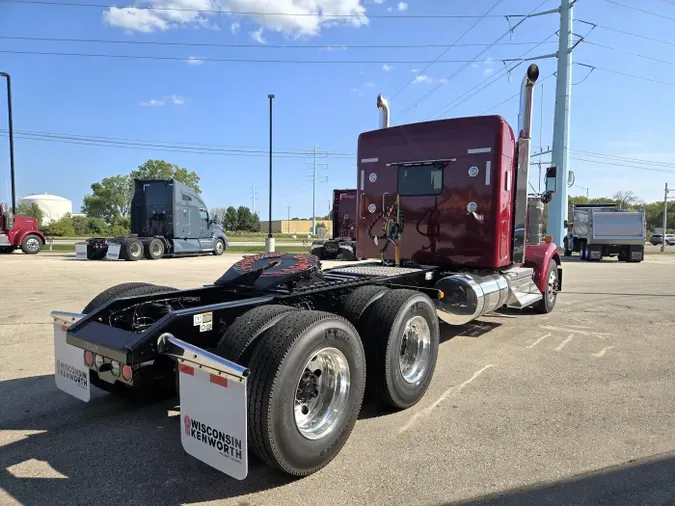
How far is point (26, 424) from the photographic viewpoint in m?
3.56

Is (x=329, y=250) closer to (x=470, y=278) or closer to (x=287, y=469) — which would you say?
(x=470, y=278)

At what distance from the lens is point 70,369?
3.33m

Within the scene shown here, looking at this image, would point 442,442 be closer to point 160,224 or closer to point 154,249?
point 154,249

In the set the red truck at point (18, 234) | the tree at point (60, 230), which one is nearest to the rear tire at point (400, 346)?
the red truck at point (18, 234)

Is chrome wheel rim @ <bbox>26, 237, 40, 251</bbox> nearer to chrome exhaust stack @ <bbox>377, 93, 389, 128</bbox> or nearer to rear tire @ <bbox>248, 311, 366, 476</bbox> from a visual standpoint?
chrome exhaust stack @ <bbox>377, 93, 389, 128</bbox>

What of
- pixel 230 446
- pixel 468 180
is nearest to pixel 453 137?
pixel 468 180

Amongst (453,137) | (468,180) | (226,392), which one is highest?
(453,137)

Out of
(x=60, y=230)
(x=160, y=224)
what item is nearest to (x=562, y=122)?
(x=160, y=224)

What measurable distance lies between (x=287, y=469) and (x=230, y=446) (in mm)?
427

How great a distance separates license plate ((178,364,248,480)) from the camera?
2.45 meters

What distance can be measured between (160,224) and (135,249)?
2226mm

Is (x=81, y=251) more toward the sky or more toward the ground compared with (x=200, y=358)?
more toward the ground

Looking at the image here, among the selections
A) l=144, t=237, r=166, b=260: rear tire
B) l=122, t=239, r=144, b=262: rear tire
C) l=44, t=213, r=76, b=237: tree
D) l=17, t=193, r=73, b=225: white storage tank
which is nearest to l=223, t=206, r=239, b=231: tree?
l=17, t=193, r=73, b=225: white storage tank

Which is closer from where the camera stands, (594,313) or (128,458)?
→ (128,458)
